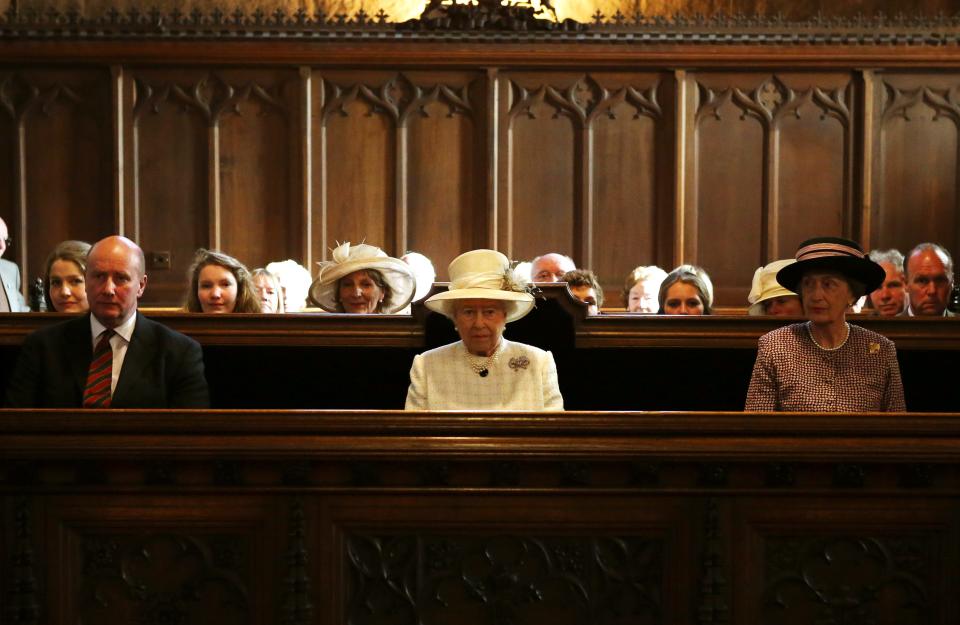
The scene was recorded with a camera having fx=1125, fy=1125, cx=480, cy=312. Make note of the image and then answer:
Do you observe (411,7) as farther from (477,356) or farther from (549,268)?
(477,356)

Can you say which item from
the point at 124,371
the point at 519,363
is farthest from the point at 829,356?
the point at 124,371

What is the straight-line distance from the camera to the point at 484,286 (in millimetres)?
3865

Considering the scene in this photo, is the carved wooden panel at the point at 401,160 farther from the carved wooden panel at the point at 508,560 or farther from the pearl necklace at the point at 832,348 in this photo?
the carved wooden panel at the point at 508,560

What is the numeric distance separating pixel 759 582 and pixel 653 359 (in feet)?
6.81

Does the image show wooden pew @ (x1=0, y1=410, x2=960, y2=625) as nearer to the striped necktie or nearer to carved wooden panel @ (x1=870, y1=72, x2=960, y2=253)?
the striped necktie

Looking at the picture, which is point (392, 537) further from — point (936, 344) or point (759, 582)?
point (936, 344)

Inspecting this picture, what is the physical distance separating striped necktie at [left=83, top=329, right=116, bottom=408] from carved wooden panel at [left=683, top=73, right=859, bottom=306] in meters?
5.20

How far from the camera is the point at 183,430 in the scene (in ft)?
7.64

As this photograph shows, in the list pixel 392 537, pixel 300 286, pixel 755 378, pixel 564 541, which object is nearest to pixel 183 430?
pixel 392 537

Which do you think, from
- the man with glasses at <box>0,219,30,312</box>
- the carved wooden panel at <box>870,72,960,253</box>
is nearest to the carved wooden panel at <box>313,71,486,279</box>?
the man with glasses at <box>0,219,30,312</box>

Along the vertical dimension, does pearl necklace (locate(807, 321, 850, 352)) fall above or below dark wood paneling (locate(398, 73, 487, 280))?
below

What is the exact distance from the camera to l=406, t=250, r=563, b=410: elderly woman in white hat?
383 cm

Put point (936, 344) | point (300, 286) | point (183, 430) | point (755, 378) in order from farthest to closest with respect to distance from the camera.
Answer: point (300, 286) < point (936, 344) < point (755, 378) < point (183, 430)

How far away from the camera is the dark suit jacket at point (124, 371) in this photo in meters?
3.62
